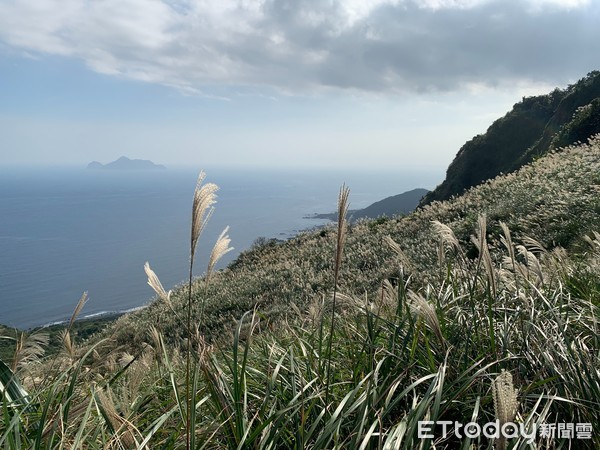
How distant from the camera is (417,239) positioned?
13.5 m

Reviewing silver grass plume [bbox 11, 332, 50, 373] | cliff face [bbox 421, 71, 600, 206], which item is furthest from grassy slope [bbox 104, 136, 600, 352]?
cliff face [bbox 421, 71, 600, 206]

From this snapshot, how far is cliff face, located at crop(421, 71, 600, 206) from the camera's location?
35.2 metres

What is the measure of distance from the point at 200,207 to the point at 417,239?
12.5m

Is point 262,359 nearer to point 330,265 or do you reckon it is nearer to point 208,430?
point 208,430

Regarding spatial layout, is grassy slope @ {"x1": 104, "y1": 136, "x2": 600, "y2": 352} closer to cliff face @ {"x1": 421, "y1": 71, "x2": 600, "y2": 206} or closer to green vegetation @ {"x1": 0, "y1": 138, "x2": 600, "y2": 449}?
green vegetation @ {"x1": 0, "y1": 138, "x2": 600, "y2": 449}

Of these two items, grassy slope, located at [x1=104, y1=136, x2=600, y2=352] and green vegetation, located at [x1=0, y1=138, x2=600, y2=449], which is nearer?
green vegetation, located at [x1=0, y1=138, x2=600, y2=449]

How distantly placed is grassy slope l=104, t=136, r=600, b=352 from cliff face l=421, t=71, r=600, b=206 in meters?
19.1

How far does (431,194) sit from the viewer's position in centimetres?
3778

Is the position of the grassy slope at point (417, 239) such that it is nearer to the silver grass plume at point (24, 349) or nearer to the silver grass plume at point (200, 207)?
the silver grass plume at point (24, 349)

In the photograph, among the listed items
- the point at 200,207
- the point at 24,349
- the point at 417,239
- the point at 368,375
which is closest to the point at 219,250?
the point at 200,207

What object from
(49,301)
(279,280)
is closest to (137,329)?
(279,280)

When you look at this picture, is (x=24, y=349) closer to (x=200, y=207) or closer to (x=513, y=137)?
(x=200, y=207)

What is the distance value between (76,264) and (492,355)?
155412 mm

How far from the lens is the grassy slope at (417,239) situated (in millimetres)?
9438
